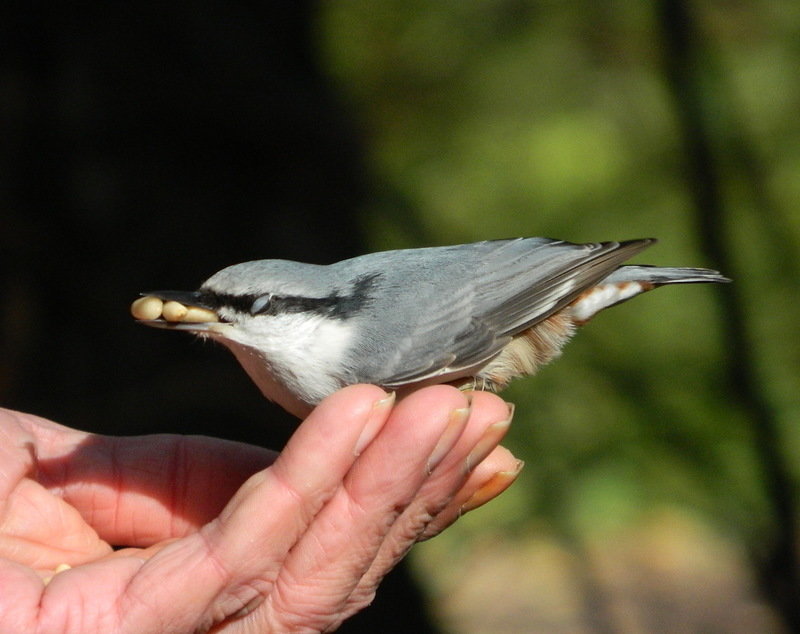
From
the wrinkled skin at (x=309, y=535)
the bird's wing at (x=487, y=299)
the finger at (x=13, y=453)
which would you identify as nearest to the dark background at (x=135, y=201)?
the finger at (x=13, y=453)

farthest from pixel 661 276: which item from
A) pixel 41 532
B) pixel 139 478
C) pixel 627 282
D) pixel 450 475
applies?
pixel 41 532

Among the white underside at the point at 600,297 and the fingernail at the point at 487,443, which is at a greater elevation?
the white underside at the point at 600,297

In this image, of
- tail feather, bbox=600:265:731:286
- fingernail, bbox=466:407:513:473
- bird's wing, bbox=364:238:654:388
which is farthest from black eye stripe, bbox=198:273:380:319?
tail feather, bbox=600:265:731:286

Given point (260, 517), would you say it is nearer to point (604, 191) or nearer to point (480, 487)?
point (480, 487)

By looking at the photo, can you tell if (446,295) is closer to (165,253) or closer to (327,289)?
(327,289)

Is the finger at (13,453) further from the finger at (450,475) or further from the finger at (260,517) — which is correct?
the finger at (450,475)

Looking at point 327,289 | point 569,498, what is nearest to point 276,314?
point 327,289

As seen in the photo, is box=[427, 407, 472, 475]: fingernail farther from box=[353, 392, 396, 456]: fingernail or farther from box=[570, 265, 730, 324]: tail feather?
box=[570, 265, 730, 324]: tail feather
